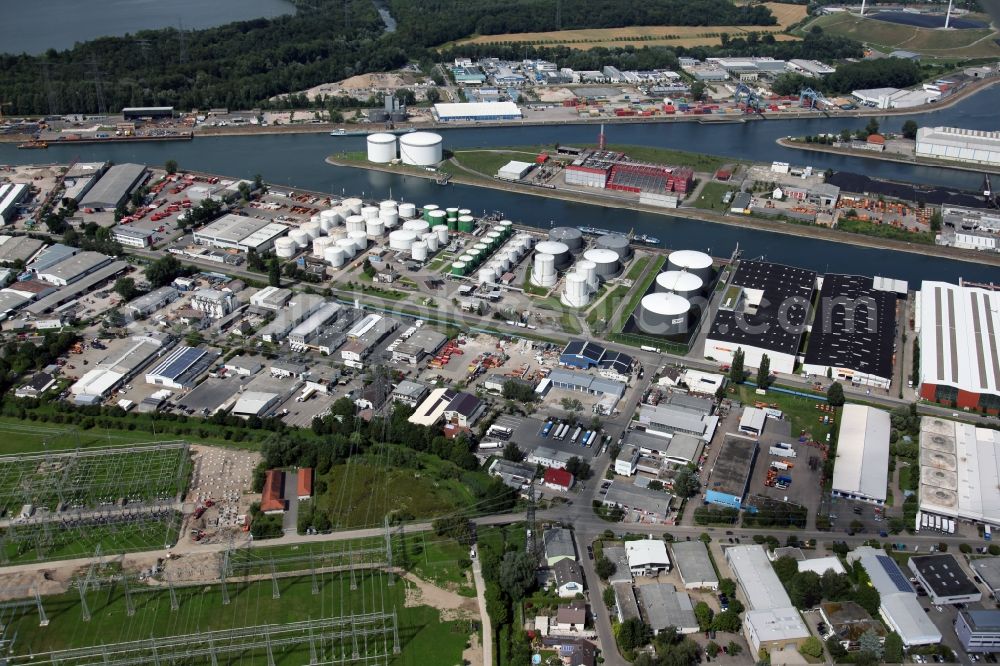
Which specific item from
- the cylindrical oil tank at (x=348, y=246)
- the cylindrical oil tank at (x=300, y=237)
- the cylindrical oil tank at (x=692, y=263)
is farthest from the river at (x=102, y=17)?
the cylindrical oil tank at (x=692, y=263)

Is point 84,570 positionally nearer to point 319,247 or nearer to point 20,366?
point 20,366

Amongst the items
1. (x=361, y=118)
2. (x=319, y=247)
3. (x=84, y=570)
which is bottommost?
(x=84, y=570)

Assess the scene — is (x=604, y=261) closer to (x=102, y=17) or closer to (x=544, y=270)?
(x=544, y=270)

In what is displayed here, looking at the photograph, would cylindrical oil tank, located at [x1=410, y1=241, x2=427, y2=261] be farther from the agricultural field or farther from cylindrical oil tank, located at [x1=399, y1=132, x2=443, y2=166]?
the agricultural field

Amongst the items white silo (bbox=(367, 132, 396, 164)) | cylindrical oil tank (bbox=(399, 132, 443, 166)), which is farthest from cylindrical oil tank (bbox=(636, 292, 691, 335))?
white silo (bbox=(367, 132, 396, 164))

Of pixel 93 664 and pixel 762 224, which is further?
pixel 762 224

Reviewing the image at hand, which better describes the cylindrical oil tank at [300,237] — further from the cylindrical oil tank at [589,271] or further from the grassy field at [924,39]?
the grassy field at [924,39]

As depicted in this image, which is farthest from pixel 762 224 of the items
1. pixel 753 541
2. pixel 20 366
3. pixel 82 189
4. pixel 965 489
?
pixel 82 189
